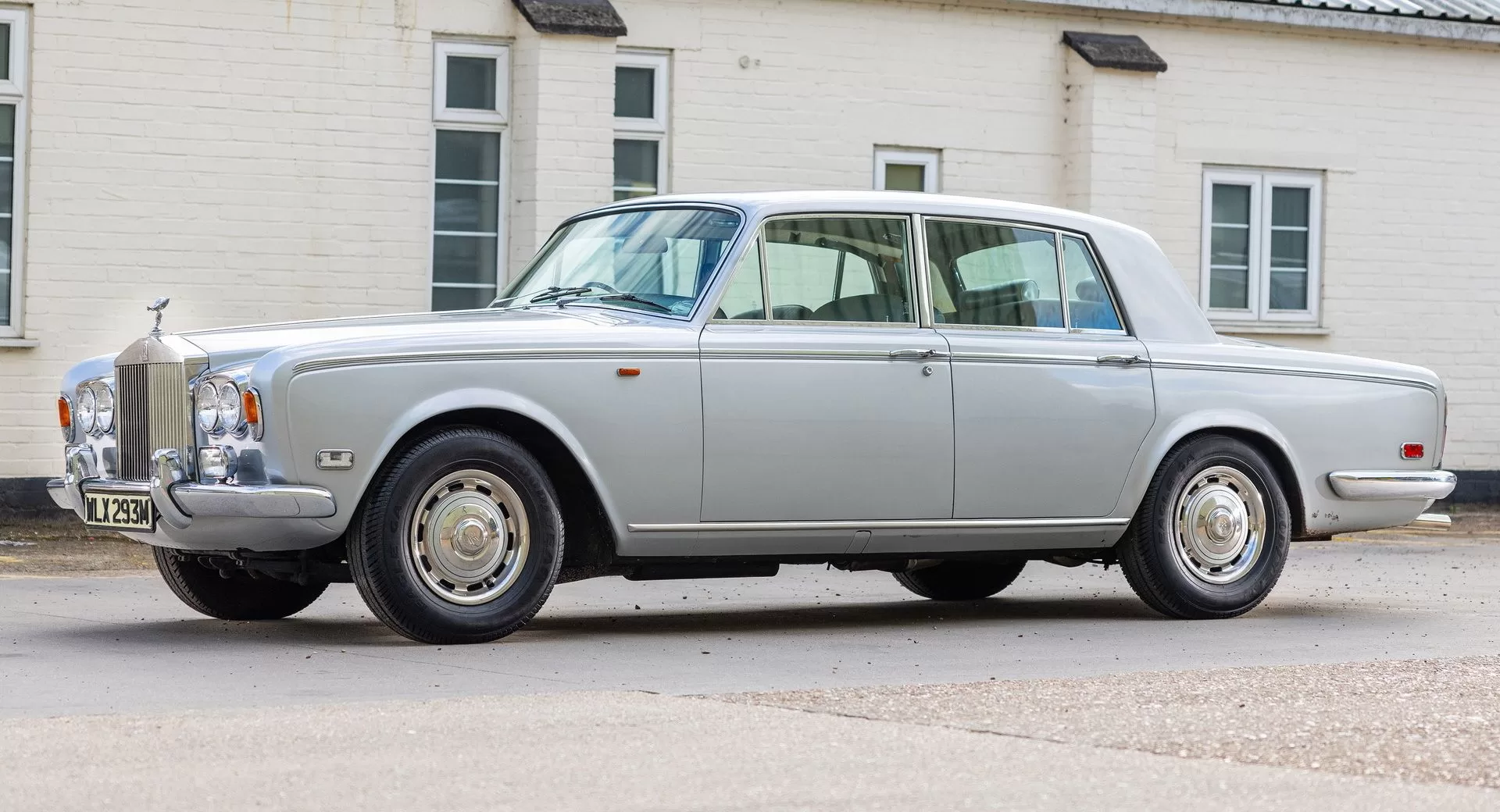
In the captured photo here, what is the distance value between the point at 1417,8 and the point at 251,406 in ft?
44.9

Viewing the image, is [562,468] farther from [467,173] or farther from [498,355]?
[467,173]

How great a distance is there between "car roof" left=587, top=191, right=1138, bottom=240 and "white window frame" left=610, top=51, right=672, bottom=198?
652 cm

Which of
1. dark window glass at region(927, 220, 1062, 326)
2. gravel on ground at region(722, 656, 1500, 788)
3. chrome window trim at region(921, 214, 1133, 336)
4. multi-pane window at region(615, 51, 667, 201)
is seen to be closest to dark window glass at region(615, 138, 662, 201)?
multi-pane window at region(615, 51, 667, 201)

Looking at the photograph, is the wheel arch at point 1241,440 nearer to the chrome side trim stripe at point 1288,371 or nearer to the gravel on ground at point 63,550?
the chrome side trim stripe at point 1288,371

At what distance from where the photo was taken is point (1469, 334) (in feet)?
61.6

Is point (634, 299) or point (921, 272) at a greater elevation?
point (921, 272)

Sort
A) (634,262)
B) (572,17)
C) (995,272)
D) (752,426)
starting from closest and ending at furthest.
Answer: (752,426) < (634,262) < (995,272) < (572,17)

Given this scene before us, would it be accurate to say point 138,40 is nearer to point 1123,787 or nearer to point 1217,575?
point 1217,575

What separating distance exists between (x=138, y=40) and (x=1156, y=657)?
9.06 m

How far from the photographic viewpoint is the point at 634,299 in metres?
8.44

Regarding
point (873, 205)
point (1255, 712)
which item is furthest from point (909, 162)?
point (1255, 712)

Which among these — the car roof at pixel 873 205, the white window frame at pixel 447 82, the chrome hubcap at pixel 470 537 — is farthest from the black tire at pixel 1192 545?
the white window frame at pixel 447 82

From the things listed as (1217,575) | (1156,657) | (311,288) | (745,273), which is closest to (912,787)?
(1156,657)

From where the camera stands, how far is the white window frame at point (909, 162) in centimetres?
1656
